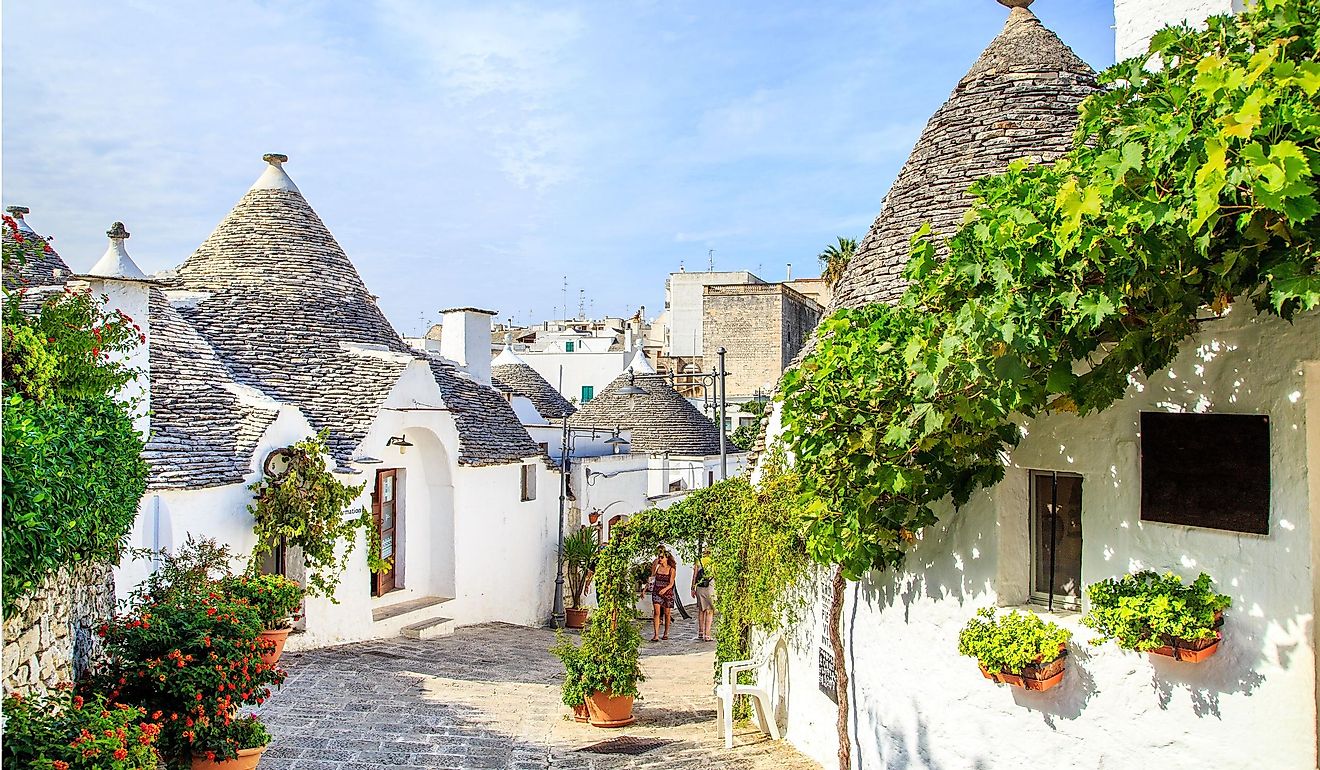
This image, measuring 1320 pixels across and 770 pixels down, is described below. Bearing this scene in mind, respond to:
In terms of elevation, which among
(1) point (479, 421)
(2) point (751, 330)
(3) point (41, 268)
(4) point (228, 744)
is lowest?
(4) point (228, 744)

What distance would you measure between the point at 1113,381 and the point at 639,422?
23737mm

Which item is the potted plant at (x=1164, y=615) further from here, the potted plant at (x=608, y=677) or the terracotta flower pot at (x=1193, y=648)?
the potted plant at (x=608, y=677)

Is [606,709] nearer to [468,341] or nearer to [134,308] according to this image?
[134,308]

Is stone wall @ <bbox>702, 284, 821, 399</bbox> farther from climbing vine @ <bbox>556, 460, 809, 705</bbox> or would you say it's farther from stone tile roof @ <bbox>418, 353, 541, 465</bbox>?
climbing vine @ <bbox>556, 460, 809, 705</bbox>

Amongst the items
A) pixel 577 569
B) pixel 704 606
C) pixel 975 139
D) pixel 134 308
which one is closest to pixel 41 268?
pixel 134 308

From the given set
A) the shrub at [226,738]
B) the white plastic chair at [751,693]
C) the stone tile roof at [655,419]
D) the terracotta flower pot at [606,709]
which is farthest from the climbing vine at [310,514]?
the stone tile roof at [655,419]

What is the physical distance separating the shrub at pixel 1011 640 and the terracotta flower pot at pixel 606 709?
544 cm

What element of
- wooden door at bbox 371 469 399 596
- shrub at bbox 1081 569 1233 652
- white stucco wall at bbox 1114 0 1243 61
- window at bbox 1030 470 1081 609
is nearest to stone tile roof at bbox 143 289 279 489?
wooden door at bbox 371 469 399 596

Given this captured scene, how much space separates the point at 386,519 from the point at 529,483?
137 inches

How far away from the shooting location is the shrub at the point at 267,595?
829 cm

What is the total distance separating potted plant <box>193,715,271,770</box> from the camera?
629 cm

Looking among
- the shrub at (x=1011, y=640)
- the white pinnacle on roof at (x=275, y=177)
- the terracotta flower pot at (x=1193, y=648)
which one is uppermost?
the white pinnacle on roof at (x=275, y=177)

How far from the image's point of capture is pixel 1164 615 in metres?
5.03

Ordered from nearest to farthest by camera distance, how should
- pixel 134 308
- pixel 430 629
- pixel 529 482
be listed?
pixel 134 308
pixel 430 629
pixel 529 482
